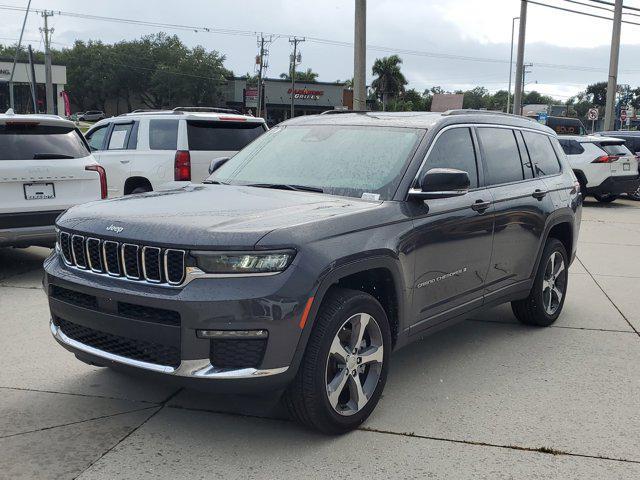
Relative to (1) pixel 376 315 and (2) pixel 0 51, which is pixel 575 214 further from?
(2) pixel 0 51

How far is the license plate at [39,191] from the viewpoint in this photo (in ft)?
24.4

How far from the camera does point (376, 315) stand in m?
3.96

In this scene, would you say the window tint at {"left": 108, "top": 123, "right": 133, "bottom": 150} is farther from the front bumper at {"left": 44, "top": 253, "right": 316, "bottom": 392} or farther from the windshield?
the front bumper at {"left": 44, "top": 253, "right": 316, "bottom": 392}

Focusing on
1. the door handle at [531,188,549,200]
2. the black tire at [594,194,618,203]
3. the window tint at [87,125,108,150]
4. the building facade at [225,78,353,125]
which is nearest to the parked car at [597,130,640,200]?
the black tire at [594,194,618,203]

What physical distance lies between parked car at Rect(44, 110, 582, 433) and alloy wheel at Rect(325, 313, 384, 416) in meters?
0.01

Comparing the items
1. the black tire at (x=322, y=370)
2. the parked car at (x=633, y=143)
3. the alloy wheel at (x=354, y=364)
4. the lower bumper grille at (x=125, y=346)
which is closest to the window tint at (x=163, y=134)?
the lower bumper grille at (x=125, y=346)

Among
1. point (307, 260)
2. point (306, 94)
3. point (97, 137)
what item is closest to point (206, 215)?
point (307, 260)

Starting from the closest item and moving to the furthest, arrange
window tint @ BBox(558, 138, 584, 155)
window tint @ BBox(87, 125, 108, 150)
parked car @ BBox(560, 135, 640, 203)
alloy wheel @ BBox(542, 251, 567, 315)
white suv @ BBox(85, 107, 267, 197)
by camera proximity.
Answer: alloy wheel @ BBox(542, 251, 567, 315)
white suv @ BBox(85, 107, 267, 197)
window tint @ BBox(87, 125, 108, 150)
parked car @ BBox(560, 135, 640, 203)
window tint @ BBox(558, 138, 584, 155)

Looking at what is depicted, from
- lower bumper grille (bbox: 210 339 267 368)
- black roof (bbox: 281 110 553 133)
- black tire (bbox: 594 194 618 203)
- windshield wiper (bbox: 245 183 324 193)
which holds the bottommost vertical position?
black tire (bbox: 594 194 618 203)

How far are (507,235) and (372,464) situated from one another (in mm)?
2383

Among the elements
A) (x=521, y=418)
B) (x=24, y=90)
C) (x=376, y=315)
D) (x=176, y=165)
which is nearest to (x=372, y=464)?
(x=376, y=315)

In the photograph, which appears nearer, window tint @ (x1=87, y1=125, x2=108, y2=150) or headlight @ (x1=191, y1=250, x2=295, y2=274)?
headlight @ (x1=191, y1=250, x2=295, y2=274)

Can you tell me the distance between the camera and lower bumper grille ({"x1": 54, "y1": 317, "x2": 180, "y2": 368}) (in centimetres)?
347

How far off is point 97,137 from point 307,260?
9315mm
